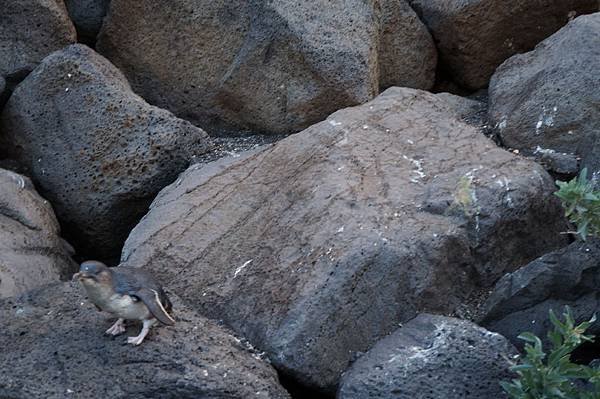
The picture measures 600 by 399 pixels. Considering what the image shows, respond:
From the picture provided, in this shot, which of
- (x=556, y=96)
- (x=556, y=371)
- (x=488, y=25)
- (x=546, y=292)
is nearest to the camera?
(x=556, y=371)

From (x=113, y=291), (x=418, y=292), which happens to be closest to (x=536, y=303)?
(x=418, y=292)

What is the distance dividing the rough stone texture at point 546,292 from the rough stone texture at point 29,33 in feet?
9.37

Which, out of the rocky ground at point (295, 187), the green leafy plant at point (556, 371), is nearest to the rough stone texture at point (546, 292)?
the rocky ground at point (295, 187)

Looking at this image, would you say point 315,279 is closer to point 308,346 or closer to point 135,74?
point 308,346

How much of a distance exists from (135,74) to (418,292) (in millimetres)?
2373

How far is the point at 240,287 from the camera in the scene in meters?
6.15

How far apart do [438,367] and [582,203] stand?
33.2 inches

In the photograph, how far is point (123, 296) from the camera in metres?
5.66

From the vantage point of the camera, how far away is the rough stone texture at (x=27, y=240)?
6535 mm

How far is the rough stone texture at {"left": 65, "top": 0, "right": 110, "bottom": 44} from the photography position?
780cm

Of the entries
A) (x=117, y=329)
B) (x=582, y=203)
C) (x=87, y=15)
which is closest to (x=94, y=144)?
(x=87, y=15)

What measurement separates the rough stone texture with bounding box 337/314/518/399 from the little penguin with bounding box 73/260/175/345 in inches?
31.6

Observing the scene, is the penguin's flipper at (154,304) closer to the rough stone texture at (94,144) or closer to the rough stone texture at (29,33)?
the rough stone texture at (94,144)

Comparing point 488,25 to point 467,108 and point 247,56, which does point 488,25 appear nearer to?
point 467,108
